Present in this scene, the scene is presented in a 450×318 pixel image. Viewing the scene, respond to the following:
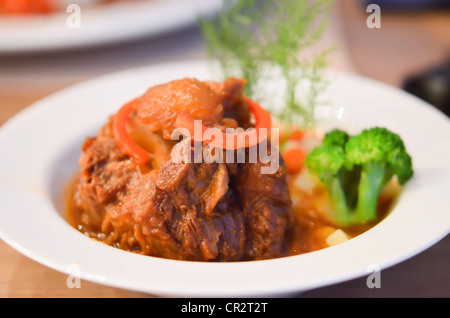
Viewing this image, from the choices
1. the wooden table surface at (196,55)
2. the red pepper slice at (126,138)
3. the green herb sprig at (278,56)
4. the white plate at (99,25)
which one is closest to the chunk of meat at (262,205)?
the red pepper slice at (126,138)

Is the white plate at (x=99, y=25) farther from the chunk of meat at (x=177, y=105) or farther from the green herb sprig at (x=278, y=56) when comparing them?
the chunk of meat at (x=177, y=105)

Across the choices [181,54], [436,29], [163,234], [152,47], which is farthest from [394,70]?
[163,234]

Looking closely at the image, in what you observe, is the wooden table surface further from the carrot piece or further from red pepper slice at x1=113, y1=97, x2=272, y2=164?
the carrot piece

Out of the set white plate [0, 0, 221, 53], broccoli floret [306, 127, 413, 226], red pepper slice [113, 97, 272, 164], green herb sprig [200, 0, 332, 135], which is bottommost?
broccoli floret [306, 127, 413, 226]

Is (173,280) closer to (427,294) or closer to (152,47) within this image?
(427,294)

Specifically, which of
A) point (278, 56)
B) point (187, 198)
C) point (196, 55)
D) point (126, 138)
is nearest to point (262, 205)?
point (187, 198)

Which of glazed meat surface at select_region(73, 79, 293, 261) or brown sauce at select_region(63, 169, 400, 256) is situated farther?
brown sauce at select_region(63, 169, 400, 256)

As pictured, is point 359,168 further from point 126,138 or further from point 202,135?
point 126,138

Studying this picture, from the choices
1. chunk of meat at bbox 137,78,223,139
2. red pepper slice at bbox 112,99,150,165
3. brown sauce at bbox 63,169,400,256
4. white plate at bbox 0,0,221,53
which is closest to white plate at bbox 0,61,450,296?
brown sauce at bbox 63,169,400,256
